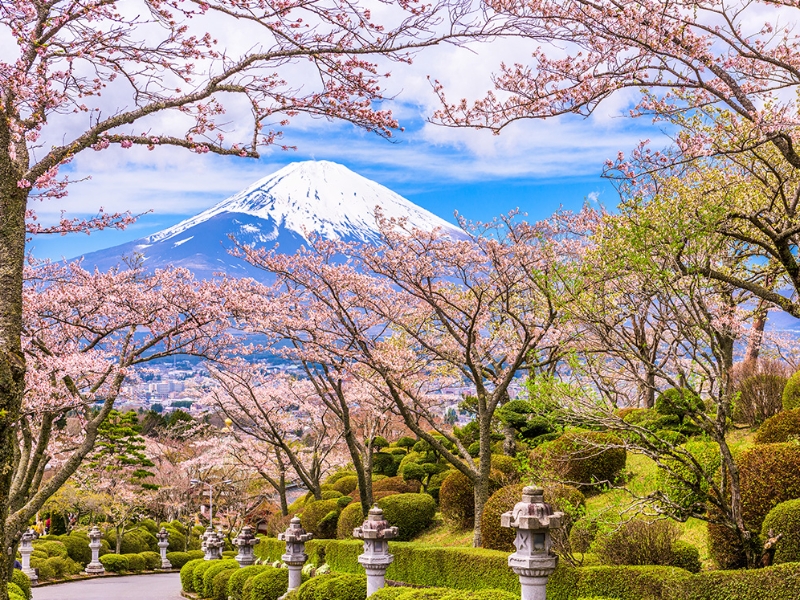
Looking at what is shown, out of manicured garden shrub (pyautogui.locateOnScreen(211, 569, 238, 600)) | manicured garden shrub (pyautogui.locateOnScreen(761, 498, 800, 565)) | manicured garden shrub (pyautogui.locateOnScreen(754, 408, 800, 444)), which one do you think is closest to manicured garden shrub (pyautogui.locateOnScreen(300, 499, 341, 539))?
manicured garden shrub (pyautogui.locateOnScreen(211, 569, 238, 600))

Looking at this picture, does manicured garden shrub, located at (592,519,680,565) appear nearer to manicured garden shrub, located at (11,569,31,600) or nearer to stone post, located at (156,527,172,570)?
manicured garden shrub, located at (11,569,31,600)

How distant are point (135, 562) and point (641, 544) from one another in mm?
32938

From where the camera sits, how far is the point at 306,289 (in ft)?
55.7

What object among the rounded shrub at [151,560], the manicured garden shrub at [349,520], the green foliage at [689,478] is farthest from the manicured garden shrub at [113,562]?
the green foliage at [689,478]

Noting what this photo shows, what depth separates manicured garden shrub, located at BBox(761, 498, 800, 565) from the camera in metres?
8.89

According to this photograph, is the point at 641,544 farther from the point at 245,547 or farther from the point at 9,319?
the point at 245,547

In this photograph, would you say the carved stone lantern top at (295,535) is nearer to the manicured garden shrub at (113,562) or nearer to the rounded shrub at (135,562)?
the manicured garden shrub at (113,562)

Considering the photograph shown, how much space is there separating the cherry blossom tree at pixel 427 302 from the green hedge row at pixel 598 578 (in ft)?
3.39

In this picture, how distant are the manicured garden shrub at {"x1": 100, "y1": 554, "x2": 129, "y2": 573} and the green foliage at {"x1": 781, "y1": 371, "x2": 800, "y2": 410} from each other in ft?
103

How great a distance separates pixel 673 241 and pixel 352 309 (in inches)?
389

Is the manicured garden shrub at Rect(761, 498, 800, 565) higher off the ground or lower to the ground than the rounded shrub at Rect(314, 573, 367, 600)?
higher

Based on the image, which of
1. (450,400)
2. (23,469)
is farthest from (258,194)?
(23,469)

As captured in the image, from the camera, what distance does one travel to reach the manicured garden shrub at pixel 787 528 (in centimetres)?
889

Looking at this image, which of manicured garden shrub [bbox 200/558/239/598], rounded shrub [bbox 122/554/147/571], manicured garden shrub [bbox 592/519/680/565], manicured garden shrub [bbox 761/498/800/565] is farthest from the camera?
rounded shrub [bbox 122/554/147/571]
